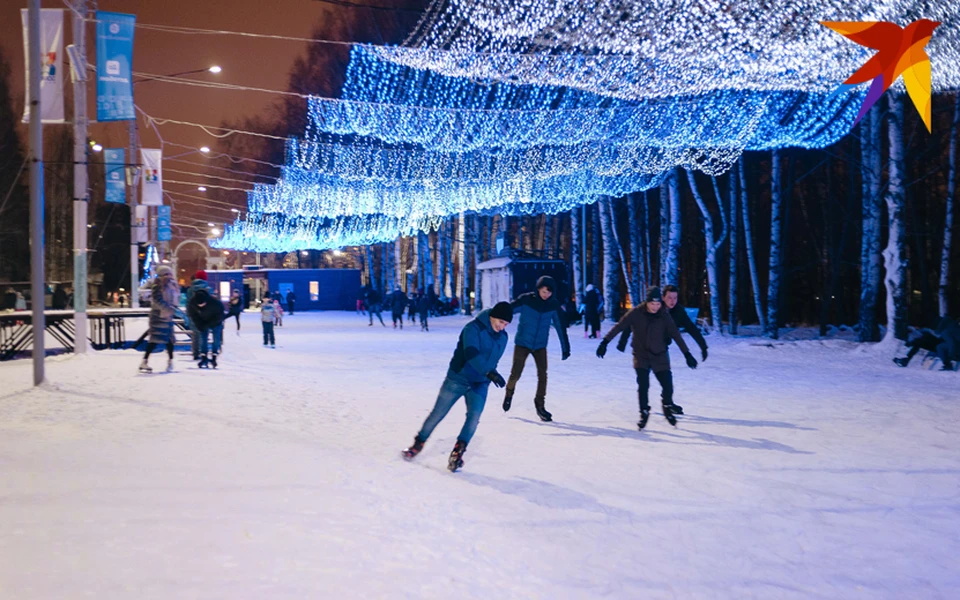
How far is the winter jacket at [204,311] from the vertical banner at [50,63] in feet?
12.6

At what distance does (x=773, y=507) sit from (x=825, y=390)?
305 inches

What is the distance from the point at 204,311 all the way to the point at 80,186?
4.26 metres

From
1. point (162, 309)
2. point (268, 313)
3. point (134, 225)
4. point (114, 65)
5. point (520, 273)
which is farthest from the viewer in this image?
point (520, 273)

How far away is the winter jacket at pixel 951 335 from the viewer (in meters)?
15.8

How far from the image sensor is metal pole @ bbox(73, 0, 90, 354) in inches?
704

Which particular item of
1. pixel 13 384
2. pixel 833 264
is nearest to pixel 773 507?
pixel 13 384

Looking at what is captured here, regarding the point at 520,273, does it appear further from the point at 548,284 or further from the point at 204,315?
the point at 548,284

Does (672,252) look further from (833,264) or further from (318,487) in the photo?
(318,487)

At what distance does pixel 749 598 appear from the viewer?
4324 millimetres

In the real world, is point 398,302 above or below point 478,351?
below

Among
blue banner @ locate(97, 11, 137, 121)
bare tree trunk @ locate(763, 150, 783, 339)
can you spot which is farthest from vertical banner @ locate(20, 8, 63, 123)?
bare tree trunk @ locate(763, 150, 783, 339)

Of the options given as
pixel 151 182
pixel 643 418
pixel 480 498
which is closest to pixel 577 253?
pixel 151 182

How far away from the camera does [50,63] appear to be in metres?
14.1

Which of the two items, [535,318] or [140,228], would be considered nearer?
[535,318]
